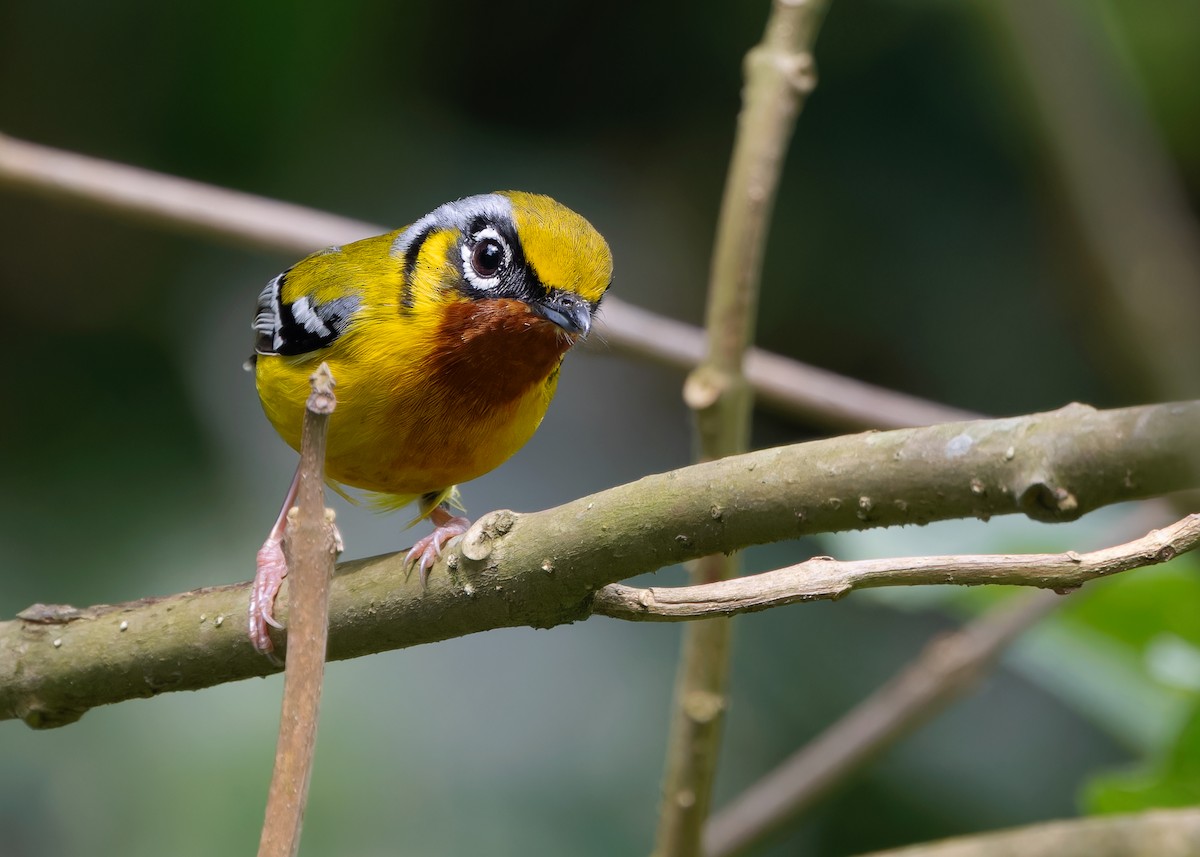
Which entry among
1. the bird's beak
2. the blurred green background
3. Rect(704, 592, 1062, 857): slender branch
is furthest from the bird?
the blurred green background

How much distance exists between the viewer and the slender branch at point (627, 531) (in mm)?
1664

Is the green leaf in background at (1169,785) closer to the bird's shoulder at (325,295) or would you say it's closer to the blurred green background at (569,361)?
the blurred green background at (569,361)

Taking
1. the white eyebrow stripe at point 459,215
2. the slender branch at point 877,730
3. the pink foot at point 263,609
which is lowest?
the pink foot at point 263,609

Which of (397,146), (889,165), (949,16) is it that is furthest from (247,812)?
(949,16)

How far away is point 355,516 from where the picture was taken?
5.77 meters

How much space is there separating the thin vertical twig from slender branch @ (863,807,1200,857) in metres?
0.67

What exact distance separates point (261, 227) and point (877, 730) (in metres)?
2.60

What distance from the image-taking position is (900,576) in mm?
1853

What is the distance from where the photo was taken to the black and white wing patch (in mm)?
3717

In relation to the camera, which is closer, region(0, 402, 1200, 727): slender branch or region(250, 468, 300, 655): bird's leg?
region(0, 402, 1200, 727): slender branch

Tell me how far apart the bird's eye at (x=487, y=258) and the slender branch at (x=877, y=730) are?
1911 millimetres

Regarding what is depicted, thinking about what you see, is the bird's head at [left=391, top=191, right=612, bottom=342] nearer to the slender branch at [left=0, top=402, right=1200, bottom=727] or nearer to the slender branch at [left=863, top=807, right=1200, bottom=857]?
the slender branch at [left=0, top=402, right=1200, bottom=727]

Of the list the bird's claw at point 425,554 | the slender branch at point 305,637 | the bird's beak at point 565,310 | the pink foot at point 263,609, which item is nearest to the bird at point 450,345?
the bird's beak at point 565,310

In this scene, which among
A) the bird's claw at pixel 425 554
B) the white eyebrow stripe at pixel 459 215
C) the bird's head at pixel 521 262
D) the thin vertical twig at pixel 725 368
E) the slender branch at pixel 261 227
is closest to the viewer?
the bird's claw at pixel 425 554
